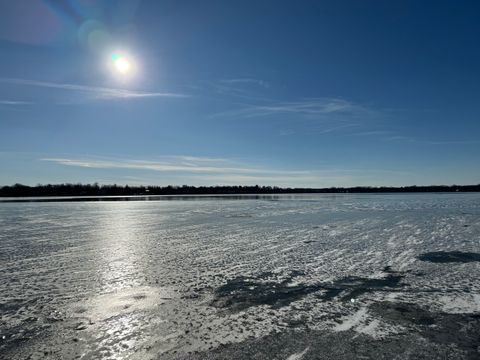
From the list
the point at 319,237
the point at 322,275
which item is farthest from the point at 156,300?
the point at 319,237

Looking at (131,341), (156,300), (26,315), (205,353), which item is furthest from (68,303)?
(205,353)

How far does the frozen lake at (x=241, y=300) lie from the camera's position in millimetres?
3971

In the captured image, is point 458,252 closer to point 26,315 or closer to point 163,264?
point 163,264

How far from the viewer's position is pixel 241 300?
5633 mm

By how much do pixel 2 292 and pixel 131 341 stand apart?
3524 mm

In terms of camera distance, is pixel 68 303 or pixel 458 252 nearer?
pixel 68 303

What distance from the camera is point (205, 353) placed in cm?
381

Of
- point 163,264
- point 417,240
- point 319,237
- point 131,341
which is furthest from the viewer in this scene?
point 319,237

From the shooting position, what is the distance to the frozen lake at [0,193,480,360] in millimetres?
3971

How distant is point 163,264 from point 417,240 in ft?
28.6

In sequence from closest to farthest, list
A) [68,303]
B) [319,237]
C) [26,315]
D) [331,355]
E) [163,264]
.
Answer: [331,355] → [26,315] → [68,303] → [163,264] → [319,237]

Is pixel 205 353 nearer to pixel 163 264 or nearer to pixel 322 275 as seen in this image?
pixel 322 275

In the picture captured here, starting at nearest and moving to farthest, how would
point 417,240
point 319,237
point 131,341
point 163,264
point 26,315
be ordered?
point 131,341
point 26,315
point 163,264
point 417,240
point 319,237

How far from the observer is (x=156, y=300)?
5.61 m
